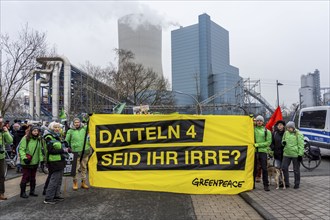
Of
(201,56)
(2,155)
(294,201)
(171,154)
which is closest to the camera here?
(294,201)

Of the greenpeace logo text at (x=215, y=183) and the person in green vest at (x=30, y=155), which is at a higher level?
the person in green vest at (x=30, y=155)

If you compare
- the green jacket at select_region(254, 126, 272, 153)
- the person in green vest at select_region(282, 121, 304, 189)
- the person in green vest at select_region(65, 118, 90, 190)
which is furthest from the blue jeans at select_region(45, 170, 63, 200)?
the person in green vest at select_region(282, 121, 304, 189)

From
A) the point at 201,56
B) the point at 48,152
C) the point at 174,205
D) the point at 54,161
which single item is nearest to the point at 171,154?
the point at 174,205

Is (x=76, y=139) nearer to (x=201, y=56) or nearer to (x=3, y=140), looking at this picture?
(x=3, y=140)

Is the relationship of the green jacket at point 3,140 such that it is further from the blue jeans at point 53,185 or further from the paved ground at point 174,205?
the blue jeans at point 53,185

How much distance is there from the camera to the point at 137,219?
601cm

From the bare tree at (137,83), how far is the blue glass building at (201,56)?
346 inches

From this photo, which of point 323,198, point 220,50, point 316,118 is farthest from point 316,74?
point 323,198

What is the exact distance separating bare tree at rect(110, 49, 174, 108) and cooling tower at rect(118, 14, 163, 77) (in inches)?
159

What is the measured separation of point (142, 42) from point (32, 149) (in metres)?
48.9

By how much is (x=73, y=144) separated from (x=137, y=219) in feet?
11.3

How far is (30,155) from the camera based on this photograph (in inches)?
313

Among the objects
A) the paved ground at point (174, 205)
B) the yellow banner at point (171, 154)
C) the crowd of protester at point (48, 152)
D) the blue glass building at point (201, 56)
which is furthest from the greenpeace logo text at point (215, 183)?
the blue glass building at point (201, 56)

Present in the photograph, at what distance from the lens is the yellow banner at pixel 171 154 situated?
7.29 metres
